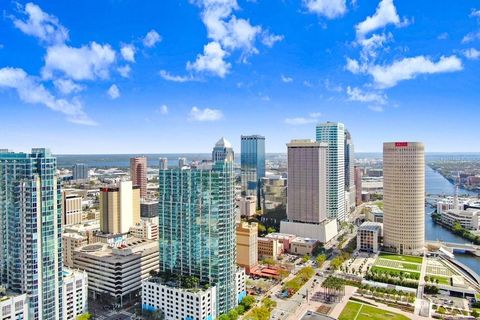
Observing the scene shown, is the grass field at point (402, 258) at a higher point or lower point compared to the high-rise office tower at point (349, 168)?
lower

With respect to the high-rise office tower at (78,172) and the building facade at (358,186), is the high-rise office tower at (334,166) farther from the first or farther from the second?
the high-rise office tower at (78,172)

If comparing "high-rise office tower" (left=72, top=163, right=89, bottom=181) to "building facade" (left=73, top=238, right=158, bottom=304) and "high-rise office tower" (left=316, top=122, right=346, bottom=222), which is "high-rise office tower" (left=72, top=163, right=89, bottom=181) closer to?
"high-rise office tower" (left=316, top=122, right=346, bottom=222)

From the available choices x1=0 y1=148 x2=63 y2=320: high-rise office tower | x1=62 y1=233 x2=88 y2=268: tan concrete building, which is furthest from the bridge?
x1=0 y1=148 x2=63 y2=320: high-rise office tower

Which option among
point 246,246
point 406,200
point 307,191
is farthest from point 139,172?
point 406,200

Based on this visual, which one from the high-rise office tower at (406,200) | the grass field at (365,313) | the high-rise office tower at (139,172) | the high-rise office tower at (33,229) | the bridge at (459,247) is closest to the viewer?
the high-rise office tower at (33,229)

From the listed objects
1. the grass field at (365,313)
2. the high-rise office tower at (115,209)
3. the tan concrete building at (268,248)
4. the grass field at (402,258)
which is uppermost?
the high-rise office tower at (115,209)

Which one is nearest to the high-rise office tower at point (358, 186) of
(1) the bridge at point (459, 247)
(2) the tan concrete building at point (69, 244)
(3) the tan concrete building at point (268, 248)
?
(1) the bridge at point (459, 247)

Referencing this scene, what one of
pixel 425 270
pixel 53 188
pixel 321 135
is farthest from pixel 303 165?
pixel 53 188
